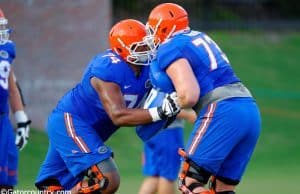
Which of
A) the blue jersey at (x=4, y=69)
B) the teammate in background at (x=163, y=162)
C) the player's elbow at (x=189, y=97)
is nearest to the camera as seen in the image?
the player's elbow at (x=189, y=97)

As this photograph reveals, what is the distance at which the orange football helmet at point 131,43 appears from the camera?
834 centimetres

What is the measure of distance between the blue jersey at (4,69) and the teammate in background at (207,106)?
Answer: 6.03 feet

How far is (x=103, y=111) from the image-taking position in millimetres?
8492

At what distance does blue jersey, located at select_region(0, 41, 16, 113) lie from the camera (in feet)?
30.3

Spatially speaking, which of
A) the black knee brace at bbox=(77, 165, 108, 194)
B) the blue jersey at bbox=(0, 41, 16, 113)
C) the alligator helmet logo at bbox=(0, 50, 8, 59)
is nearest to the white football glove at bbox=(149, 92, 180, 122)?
the black knee brace at bbox=(77, 165, 108, 194)

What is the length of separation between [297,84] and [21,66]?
5722 millimetres

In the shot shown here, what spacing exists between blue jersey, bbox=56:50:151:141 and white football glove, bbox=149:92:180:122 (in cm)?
34

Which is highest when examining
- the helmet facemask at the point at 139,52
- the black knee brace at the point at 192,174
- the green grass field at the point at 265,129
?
the helmet facemask at the point at 139,52

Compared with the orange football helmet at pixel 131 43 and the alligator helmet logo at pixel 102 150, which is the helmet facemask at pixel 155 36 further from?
the alligator helmet logo at pixel 102 150

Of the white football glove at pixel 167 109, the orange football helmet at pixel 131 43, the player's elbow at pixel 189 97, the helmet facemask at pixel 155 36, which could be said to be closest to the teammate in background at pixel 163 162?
the orange football helmet at pixel 131 43

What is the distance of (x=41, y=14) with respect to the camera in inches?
626

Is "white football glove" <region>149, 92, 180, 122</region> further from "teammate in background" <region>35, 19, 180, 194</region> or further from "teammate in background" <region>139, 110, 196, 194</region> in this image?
"teammate in background" <region>139, 110, 196, 194</region>

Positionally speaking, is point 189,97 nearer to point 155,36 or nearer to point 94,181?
point 155,36

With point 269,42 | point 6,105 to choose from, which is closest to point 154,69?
point 6,105
